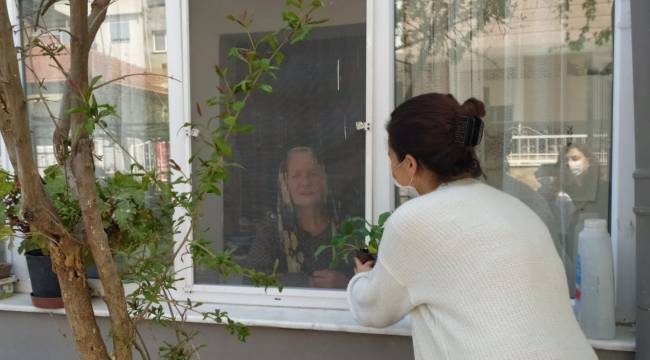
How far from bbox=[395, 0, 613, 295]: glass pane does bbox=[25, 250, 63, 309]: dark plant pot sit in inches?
77.9

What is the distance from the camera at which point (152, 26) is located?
108 inches

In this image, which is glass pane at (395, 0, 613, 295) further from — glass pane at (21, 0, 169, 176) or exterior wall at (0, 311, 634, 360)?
glass pane at (21, 0, 169, 176)

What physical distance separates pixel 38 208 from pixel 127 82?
5.32 feet

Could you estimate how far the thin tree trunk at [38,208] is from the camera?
1258 millimetres

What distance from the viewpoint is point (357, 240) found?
238cm

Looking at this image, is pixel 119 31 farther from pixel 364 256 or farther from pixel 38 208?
pixel 364 256

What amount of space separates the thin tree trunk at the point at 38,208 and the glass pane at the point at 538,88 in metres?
1.64

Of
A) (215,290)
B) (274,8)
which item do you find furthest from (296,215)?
(274,8)

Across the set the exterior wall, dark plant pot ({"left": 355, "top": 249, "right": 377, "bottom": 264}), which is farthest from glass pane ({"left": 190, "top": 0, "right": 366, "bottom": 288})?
dark plant pot ({"left": 355, "top": 249, "right": 377, "bottom": 264})

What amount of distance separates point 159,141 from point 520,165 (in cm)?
173

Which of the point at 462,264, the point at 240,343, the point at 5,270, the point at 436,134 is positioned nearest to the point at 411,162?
the point at 436,134

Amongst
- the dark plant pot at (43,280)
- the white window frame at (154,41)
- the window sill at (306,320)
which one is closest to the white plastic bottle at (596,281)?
the window sill at (306,320)

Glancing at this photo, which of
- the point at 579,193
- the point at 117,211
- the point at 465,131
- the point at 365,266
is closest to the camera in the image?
the point at 465,131

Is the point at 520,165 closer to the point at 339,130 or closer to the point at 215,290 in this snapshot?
the point at 339,130
